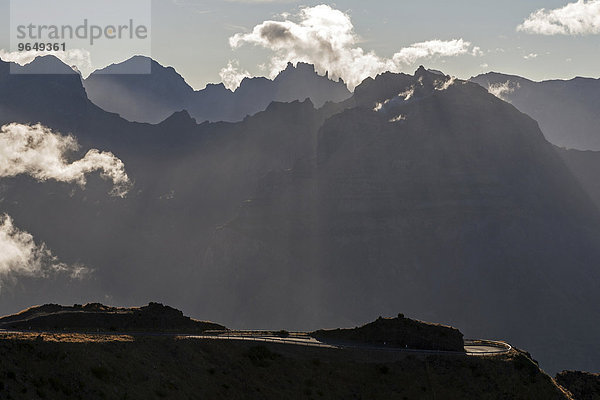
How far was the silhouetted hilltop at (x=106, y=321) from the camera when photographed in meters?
111

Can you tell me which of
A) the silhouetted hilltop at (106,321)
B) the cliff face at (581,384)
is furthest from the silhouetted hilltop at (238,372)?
the cliff face at (581,384)

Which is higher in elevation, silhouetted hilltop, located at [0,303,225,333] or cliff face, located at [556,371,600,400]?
silhouetted hilltop, located at [0,303,225,333]

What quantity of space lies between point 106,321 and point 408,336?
44487mm

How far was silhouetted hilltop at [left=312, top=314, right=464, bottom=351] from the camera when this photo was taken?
11438 centimetres

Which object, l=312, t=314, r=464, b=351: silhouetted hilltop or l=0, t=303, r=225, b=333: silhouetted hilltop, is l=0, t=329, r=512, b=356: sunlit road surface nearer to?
l=312, t=314, r=464, b=351: silhouetted hilltop

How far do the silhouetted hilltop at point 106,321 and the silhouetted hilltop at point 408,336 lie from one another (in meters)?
23.2

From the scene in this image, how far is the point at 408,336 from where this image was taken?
115 metres

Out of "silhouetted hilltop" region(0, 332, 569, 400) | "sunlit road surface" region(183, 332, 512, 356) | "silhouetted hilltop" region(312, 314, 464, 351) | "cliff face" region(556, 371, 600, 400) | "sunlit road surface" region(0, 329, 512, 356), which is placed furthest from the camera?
"cliff face" region(556, 371, 600, 400)

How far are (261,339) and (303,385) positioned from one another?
1365 cm

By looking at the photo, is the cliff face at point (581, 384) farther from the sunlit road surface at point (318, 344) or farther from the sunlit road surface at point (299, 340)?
the sunlit road surface at point (318, 344)

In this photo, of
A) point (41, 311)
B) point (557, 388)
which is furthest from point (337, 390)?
point (41, 311)

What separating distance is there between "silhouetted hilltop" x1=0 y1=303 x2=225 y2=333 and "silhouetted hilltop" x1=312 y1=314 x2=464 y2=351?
76.2 ft

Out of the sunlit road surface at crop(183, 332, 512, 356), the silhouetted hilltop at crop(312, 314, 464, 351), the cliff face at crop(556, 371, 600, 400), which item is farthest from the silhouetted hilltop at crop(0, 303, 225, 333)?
the cliff face at crop(556, 371, 600, 400)

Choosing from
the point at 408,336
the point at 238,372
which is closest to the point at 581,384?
the point at 408,336
